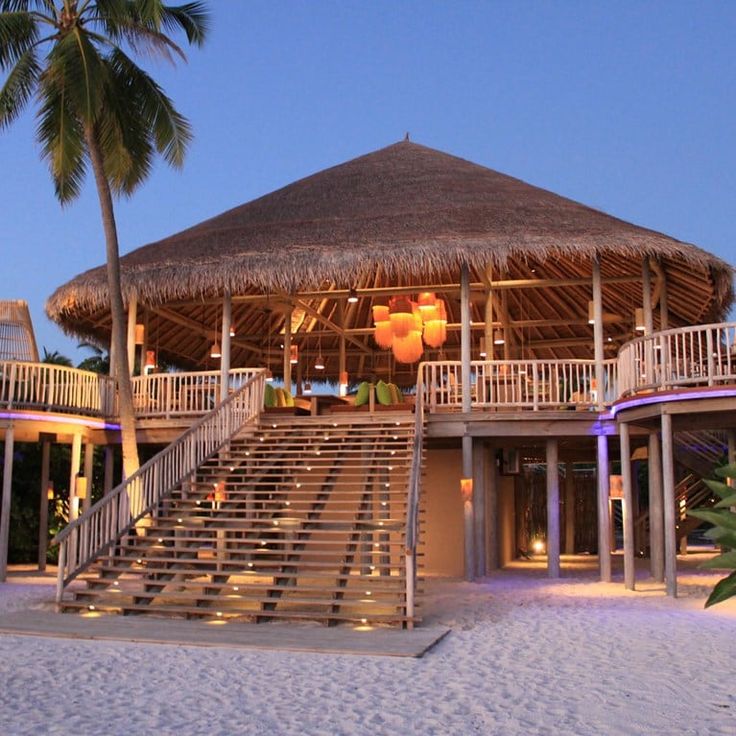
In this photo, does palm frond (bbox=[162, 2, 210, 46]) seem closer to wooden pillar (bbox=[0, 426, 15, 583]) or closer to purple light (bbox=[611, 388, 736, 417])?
wooden pillar (bbox=[0, 426, 15, 583])

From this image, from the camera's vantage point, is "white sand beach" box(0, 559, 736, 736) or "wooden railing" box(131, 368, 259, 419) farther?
"wooden railing" box(131, 368, 259, 419)

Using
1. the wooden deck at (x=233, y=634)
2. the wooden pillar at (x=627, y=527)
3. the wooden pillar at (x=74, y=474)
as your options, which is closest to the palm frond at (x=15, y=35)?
the wooden pillar at (x=74, y=474)

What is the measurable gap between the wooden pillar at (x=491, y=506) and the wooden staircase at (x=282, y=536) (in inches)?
90.3

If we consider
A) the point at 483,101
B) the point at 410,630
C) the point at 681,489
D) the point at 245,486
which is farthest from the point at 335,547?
the point at 483,101

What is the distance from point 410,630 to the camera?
10.1 meters

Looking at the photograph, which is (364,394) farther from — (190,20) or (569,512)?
(569,512)

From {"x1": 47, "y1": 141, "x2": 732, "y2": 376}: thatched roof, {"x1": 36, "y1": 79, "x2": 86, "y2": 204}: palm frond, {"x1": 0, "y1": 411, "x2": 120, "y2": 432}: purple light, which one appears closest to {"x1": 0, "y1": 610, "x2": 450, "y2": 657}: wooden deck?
{"x1": 0, "y1": 411, "x2": 120, "y2": 432}: purple light

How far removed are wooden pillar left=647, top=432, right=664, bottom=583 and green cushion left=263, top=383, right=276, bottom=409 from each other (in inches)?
234

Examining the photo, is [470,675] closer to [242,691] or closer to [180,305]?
[242,691]

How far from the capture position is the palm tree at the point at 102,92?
15.1 m

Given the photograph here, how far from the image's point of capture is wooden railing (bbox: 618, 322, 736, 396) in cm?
1266

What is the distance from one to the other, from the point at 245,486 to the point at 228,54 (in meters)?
121

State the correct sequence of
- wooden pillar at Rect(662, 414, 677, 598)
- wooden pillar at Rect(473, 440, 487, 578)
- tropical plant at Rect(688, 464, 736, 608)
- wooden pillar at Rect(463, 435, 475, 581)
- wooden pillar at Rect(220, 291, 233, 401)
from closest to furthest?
tropical plant at Rect(688, 464, 736, 608) < wooden pillar at Rect(662, 414, 677, 598) < wooden pillar at Rect(463, 435, 475, 581) < wooden pillar at Rect(473, 440, 487, 578) < wooden pillar at Rect(220, 291, 233, 401)

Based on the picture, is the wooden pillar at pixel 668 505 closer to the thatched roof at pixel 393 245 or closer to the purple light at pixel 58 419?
the thatched roof at pixel 393 245
